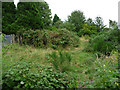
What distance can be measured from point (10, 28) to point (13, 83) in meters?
6.83

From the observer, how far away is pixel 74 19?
56.5 ft

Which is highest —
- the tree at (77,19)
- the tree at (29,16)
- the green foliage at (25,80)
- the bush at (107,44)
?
the tree at (77,19)

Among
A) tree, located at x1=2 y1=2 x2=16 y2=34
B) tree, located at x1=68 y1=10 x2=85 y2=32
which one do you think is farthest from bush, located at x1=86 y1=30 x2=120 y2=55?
tree, located at x1=68 y1=10 x2=85 y2=32

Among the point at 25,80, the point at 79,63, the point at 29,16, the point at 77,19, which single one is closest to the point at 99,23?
the point at 77,19

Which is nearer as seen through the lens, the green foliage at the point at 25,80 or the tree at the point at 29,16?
the green foliage at the point at 25,80

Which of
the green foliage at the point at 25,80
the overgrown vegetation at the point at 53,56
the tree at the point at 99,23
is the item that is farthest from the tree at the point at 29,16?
the tree at the point at 99,23

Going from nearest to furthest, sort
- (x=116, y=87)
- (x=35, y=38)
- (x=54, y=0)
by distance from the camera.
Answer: (x=116, y=87) → (x=54, y=0) → (x=35, y=38)

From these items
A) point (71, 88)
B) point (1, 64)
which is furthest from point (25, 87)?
point (71, 88)

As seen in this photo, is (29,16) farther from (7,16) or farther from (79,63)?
(79,63)

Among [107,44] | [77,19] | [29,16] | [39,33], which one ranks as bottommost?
[107,44]

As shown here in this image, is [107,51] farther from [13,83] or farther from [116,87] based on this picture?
[13,83]

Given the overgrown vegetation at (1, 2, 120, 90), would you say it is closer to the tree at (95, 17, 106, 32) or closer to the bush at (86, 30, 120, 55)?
the bush at (86, 30, 120, 55)

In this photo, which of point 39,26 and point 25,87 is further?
point 39,26

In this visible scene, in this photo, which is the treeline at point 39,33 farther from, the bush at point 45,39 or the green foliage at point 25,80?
the green foliage at point 25,80
